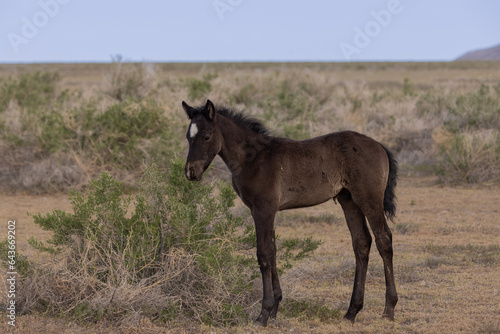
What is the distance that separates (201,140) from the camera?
5379 mm

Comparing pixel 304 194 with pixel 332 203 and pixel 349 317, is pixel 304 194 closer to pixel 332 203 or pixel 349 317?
pixel 349 317

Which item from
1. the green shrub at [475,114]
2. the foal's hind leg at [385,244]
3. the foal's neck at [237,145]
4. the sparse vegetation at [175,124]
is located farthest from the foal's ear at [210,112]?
the green shrub at [475,114]

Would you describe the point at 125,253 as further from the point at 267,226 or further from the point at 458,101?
the point at 458,101

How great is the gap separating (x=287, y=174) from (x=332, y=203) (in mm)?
7661

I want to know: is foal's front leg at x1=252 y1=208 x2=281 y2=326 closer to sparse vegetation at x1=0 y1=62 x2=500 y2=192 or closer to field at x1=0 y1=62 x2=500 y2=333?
field at x1=0 y1=62 x2=500 y2=333

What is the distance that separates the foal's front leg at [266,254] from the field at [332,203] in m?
0.17

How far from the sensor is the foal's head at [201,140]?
17.3 ft

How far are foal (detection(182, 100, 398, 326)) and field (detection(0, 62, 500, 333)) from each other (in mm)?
530

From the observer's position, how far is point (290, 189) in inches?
224

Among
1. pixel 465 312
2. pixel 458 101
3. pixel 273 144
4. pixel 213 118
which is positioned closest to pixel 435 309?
pixel 465 312

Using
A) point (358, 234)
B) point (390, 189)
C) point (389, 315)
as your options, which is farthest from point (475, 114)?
point (389, 315)

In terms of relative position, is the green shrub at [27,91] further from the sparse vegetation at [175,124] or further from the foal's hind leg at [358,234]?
the foal's hind leg at [358,234]

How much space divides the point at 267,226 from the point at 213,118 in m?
1.22

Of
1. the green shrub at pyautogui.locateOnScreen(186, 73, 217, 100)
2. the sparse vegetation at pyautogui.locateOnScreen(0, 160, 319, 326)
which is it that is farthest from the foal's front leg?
the green shrub at pyautogui.locateOnScreen(186, 73, 217, 100)
